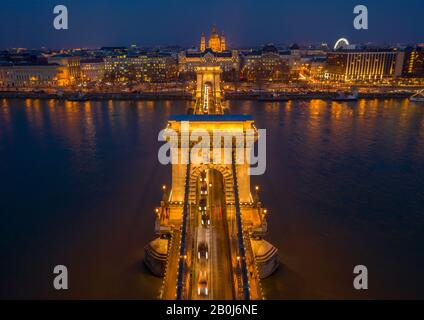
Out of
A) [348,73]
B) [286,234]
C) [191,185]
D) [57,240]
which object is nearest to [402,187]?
[286,234]

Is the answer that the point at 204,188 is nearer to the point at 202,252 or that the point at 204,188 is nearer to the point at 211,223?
the point at 211,223

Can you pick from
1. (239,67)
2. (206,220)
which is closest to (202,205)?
(206,220)

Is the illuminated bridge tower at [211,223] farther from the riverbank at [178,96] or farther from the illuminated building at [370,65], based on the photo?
the illuminated building at [370,65]

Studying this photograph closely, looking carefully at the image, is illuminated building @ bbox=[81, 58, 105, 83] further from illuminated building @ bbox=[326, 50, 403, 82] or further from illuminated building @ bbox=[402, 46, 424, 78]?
illuminated building @ bbox=[402, 46, 424, 78]

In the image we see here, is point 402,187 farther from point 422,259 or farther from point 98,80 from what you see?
point 98,80

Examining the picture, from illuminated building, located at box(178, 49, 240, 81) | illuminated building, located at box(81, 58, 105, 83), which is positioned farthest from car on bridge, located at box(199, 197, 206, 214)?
illuminated building, located at box(81, 58, 105, 83)
